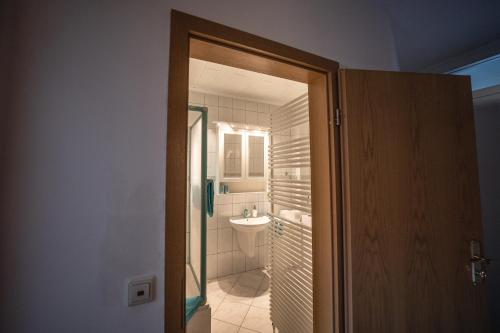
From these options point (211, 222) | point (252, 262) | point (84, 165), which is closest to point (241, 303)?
point (252, 262)

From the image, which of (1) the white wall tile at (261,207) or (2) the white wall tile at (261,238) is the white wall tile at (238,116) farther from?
(2) the white wall tile at (261,238)

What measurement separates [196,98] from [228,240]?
1.93 metres

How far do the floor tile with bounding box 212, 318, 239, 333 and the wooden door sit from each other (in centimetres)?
129

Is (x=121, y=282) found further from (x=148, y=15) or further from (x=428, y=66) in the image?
(x=428, y=66)

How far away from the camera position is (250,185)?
279 cm

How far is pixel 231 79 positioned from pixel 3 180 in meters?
2.00

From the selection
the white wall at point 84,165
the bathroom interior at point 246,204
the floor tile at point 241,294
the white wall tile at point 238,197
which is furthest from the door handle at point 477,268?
the white wall tile at point 238,197

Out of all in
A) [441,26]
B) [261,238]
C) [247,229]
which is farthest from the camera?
[261,238]

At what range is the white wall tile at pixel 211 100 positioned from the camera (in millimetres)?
2474

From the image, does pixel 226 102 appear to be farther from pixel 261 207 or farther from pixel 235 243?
pixel 235 243

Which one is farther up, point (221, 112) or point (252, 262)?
point (221, 112)

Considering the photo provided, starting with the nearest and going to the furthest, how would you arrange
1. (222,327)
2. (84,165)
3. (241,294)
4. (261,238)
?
(84,165), (222,327), (241,294), (261,238)

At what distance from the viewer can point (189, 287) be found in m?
1.57

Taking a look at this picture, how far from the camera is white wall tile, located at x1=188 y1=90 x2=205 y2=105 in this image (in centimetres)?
239
